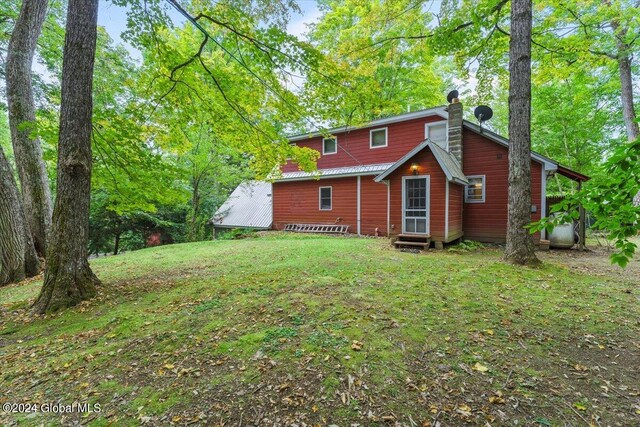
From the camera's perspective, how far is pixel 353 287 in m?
4.55

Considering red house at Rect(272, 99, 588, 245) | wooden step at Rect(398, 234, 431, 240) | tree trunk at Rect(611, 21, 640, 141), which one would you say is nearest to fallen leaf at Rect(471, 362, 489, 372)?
red house at Rect(272, 99, 588, 245)

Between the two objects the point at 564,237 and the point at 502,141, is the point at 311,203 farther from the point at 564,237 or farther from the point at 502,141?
the point at 564,237

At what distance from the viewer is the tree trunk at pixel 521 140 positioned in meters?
5.98

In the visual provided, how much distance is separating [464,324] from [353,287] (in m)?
1.74

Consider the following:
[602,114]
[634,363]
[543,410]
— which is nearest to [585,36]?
[602,114]

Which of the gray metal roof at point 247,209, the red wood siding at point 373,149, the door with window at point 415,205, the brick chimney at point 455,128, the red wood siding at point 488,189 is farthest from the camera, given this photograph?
the gray metal roof at point 247,209

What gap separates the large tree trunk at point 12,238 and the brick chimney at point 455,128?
12.6m

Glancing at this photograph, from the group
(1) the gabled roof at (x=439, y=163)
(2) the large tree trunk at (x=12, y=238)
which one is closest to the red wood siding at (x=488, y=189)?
(1) the gabled roof at (x=439, y=163)

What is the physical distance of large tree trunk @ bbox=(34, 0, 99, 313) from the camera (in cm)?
391

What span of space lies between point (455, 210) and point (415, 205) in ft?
4.58

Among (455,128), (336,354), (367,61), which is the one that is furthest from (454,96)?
(336,354)

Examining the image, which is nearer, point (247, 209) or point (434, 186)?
point (434, 186)

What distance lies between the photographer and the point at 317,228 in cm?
1413

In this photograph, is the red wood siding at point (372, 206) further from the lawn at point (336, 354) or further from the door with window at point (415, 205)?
the lawn at point (336, 354)
